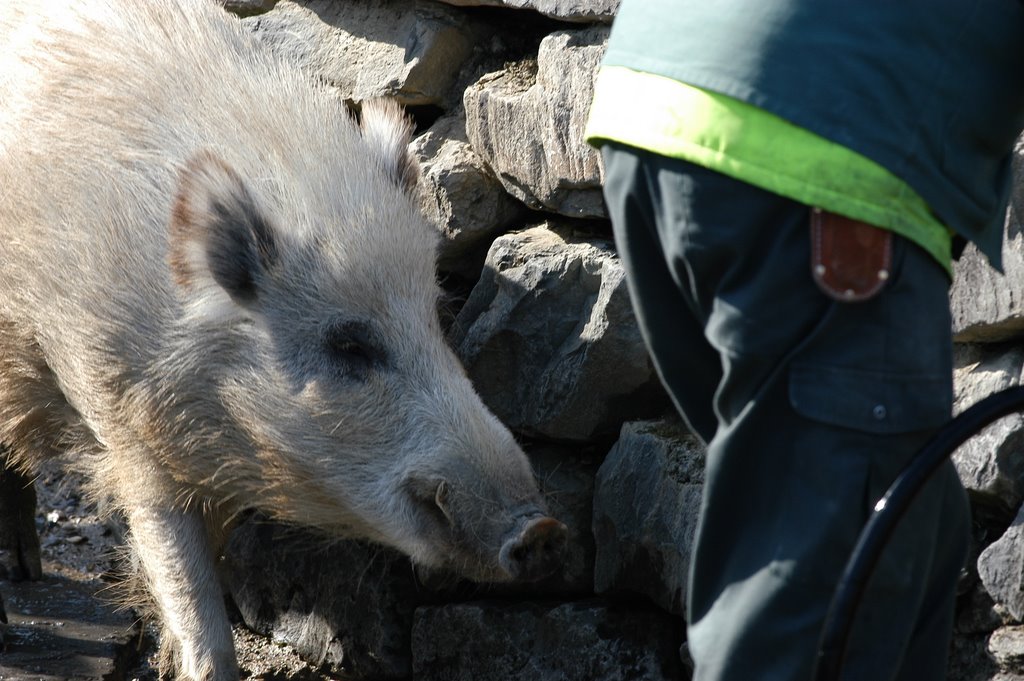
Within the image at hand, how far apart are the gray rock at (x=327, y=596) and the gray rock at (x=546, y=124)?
3.52 ft

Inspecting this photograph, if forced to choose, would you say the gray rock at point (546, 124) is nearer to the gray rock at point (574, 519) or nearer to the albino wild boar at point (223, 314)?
the albino wild boar at point (223, 314)

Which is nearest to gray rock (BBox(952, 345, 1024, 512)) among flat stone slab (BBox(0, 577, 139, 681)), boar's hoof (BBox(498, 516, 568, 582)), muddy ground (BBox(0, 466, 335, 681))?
boar's hoof (BBox(498, 516, 568, 582))

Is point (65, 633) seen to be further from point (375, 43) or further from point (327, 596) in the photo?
point (375, 43)

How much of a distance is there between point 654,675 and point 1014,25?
211 cm

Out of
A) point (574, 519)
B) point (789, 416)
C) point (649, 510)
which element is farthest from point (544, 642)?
point (789, 416)

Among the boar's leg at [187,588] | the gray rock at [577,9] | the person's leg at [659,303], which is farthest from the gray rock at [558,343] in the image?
the person's leg at [659,303]

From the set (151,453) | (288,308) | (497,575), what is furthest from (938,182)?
(151,453)

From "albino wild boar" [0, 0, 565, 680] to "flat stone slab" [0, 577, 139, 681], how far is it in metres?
0.35

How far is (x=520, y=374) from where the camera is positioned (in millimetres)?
3539

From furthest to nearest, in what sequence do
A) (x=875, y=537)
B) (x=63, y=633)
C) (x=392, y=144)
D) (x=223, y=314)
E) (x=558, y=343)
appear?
(x=63, y=633)
(x=558, y=343)
(x=392, y=144)
(x=223, y=314)
(x=875, y=537)

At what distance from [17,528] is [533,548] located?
6.71ft

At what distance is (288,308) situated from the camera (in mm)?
3047

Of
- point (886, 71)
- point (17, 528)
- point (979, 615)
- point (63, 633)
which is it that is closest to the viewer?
point (886, 71)

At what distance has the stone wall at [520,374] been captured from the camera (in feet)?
10.7
